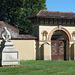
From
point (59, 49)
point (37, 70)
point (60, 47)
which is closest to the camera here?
point (37, 70)

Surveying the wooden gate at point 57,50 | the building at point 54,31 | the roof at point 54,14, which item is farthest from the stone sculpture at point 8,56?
the wooden gate at point 57,50

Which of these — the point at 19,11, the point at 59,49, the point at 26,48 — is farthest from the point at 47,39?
the point at 19,11

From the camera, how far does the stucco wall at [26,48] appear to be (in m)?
25.1

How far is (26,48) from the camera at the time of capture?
2534 centimetres

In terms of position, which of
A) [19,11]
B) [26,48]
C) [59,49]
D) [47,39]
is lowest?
[59,49]

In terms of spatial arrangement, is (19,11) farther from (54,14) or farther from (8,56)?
(8,56)

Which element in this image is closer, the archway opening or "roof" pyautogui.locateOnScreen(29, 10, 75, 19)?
"roof" pyautogui.locateOnScreen(29, 10, 75, 19)

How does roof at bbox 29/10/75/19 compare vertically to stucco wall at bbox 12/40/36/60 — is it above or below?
above

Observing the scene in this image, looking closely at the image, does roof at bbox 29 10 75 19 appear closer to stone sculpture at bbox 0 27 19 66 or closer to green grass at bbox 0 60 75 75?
stone sculpture at bbox 0 27 19 66

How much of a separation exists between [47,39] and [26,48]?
288 centimetres

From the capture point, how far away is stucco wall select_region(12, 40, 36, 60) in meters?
25.1

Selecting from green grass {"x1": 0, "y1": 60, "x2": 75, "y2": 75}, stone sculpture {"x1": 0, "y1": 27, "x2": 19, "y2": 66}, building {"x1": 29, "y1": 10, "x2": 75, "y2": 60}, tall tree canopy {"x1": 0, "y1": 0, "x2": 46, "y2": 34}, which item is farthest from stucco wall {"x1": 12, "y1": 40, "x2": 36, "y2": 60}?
tall tree canopy {"x1": 0, "y1": 0, "x2": 46, "y2": 34}

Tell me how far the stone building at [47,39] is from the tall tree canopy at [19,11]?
26.8ft

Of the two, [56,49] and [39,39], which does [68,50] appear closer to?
[56,49]
